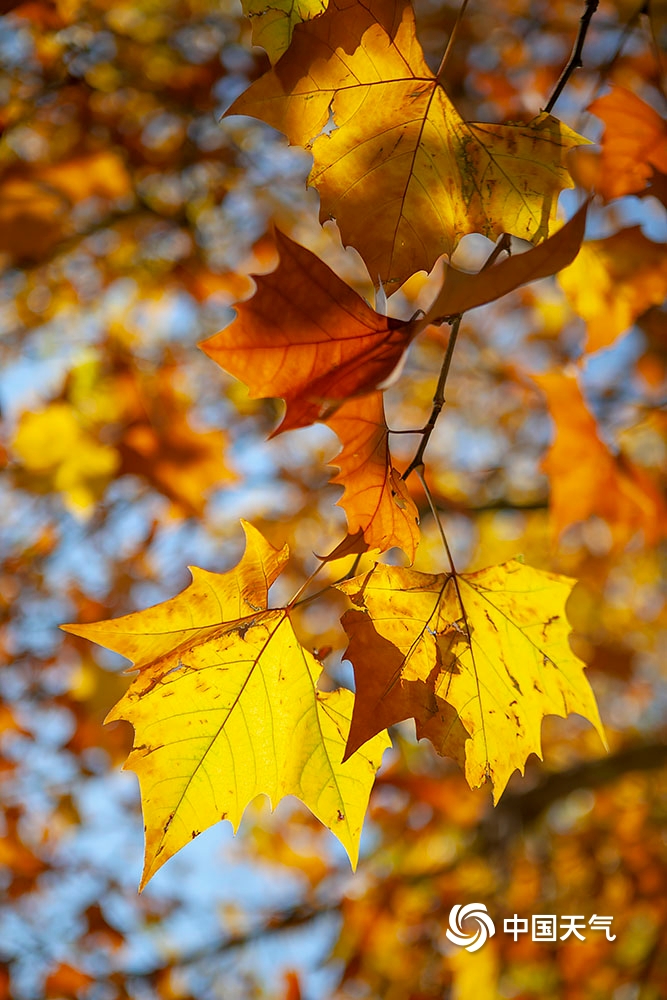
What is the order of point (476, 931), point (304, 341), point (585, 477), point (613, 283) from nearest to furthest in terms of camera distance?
point (304, 341), point (613, 283), point (585, 477), point (476, 931)

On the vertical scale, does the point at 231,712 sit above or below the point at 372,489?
below

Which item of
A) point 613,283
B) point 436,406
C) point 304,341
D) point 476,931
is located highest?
point 304,341

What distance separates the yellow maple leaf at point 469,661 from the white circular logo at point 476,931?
2.55 m

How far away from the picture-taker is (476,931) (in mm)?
3418

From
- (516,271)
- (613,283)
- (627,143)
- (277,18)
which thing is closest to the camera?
(516,271)

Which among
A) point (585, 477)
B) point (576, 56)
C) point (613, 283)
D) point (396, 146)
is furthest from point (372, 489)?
point (585, 477)

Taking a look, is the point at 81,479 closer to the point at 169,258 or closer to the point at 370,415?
the point at 169,258

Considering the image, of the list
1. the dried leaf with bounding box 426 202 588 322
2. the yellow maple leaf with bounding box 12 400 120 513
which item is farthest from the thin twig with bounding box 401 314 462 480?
the yellow maple leaf with bounding box 12 400 120 513

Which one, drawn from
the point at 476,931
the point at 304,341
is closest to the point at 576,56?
the point at 304,341

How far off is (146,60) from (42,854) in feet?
14.4

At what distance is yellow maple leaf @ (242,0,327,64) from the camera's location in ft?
3.24

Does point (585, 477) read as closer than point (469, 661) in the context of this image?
No

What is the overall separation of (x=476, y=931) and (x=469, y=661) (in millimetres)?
2913

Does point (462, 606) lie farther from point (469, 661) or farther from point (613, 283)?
point (613, 283)
